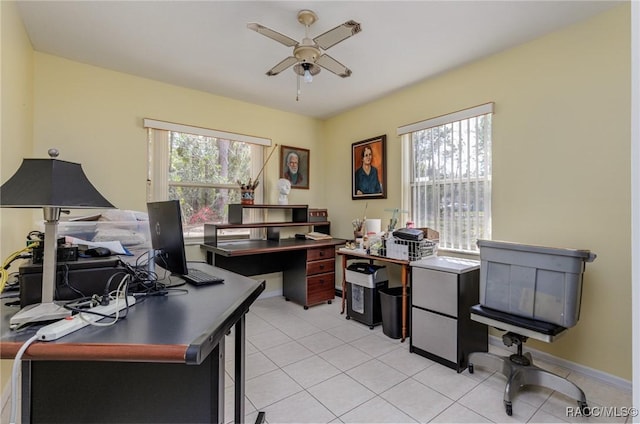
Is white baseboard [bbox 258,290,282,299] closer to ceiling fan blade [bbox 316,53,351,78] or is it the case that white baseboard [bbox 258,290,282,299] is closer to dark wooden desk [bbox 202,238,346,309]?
dark wooden desk [bbox 202,238,346,309]

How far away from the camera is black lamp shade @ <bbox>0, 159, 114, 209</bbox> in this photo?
0.94 metres

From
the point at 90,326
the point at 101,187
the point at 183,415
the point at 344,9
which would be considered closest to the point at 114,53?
the point at 101,187

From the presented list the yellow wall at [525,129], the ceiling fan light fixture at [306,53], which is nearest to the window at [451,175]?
the yellow wall at [525,129]

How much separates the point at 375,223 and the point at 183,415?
2603mm

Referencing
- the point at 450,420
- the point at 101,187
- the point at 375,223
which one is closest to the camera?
Result: the point at 450,420

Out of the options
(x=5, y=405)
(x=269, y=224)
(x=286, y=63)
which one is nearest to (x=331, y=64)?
(x=286, y=63)

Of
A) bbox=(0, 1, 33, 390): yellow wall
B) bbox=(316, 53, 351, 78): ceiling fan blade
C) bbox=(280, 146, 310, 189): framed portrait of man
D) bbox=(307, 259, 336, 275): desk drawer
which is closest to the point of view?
bbox=(0, 1, 33, 390): yellow wall

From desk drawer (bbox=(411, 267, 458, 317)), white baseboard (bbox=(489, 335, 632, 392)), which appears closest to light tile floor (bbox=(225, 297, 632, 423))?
white baseboard (bbox=(489, 335, 632, 392))

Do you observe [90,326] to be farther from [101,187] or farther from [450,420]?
[101,187]

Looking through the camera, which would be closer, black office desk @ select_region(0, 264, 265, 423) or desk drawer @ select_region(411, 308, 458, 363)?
black office desk @ select_region(0, 264, 265, 423)

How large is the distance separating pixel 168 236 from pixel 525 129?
2736 mm

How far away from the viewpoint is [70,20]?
2.14m

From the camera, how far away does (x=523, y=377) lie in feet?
6.05

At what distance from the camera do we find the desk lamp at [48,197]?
93 cm
